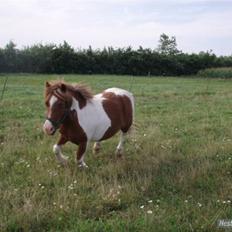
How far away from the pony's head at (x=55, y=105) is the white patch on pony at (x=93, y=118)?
0.31 m

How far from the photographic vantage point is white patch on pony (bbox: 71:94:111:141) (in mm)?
7695

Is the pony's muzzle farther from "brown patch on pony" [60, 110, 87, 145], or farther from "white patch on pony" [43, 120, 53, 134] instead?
"brown patch on pony" [60, 110, 87, 145]

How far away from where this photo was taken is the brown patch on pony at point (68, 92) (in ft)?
23.8

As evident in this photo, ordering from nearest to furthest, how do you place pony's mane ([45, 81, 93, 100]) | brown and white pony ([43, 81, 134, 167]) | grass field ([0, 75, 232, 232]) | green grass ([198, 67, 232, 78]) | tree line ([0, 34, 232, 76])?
grass field ([0, 75, 232, 232]), brown and white pony ([43, 81, 134, 167]), pony's mane ([45, 81, 93, 100]), tree line ([0, 34, 232, 76]), green grass ([198, 67, 232, 78])

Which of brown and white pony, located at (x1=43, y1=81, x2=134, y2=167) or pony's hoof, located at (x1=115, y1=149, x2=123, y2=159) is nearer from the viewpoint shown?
brown and white pony, located at (x1=43, y1=81, x2=134, y2=167)

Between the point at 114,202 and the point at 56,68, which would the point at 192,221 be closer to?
→ the point at 114,202

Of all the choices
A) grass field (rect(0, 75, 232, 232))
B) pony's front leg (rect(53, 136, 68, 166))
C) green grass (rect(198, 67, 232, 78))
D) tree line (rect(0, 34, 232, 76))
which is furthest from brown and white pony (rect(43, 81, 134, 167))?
green grass (rect(198, 67, 232, 78))

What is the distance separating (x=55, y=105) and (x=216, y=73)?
55924 millimetres

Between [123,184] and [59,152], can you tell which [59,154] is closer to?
[59,152]

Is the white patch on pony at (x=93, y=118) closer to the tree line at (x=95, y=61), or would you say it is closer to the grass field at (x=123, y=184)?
the grass field at (x=123, y=184)

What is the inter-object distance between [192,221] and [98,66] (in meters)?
51.8

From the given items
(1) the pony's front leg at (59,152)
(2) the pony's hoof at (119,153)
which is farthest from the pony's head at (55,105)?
(2) the pony's hoof at (119,153)

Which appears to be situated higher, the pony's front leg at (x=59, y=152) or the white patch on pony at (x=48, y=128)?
the white patch on pony at (x=48, y=128)

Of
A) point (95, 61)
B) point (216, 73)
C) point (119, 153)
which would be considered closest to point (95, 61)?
point (95, 61)
